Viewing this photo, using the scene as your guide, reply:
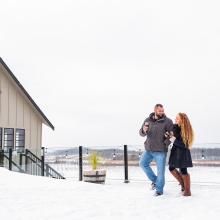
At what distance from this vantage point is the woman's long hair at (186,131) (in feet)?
28.5

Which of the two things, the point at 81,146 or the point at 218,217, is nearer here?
the point at 218,217

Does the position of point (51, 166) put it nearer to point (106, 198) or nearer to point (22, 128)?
point (22, 128)

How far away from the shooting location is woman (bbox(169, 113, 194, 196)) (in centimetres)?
862

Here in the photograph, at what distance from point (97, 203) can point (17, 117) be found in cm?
1458

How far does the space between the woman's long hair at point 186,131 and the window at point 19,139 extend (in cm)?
1424

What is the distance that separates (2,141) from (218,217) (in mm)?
15762

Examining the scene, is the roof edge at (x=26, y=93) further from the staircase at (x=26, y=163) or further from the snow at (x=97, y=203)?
the snow at (x=97, y=203)

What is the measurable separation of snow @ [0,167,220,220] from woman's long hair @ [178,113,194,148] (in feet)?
3.57

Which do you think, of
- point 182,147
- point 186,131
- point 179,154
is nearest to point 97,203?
point 179,154

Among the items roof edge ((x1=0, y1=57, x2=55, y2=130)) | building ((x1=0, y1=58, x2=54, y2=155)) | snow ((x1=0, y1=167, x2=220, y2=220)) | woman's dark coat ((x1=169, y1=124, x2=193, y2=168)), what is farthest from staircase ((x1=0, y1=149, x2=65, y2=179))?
woman's dark coat ((x1=169, y1=124, x2=193, y2=168))

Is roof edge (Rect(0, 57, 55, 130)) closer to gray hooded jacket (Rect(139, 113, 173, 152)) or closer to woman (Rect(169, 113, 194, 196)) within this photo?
gray hooded jacket (Rect(139, 113, 173, 152))

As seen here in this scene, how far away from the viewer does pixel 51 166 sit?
67.1 ft

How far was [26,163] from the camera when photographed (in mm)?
19531

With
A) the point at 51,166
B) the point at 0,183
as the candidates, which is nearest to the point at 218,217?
the point at 0,183
